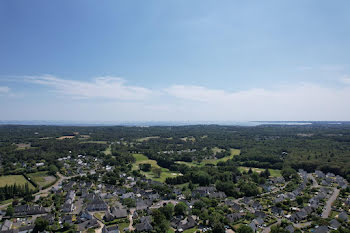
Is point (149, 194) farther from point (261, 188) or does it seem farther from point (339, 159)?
point (339, 159)

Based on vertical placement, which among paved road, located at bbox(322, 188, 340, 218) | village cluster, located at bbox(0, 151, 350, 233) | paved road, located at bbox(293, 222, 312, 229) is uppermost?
village cluster, located at bbox(0, 151, 350, 233)

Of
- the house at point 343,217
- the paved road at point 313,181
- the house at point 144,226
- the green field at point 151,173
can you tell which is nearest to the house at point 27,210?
the house at point 144,226

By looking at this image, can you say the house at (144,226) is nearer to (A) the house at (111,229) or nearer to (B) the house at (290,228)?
(A) the house at (111,229)

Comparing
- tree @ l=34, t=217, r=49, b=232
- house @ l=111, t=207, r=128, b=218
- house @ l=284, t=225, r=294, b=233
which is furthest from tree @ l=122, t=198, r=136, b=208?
house @ l=284, t=225, r=294, b=233

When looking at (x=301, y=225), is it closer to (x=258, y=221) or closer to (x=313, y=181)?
(x=258, y=221)

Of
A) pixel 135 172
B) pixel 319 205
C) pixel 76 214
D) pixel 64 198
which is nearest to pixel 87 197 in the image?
pixel 64 198

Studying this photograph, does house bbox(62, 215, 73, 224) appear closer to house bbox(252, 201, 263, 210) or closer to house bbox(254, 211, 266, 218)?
house bbox(254, 211, 266, 218)

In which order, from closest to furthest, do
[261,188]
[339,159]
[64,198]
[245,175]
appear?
[64,198] → [261,188] → [245,175] → [339,159]

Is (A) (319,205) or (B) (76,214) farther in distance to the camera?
(A) (319,205)

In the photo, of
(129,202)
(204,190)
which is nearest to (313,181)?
(204,190)
